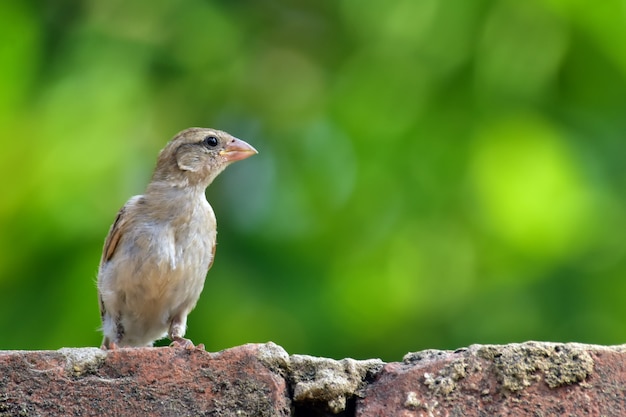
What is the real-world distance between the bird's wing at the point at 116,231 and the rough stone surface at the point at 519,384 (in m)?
2.85

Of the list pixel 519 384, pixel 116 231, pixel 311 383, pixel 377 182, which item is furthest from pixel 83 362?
pixel 377 182

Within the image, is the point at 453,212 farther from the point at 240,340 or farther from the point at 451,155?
the point at 240,340

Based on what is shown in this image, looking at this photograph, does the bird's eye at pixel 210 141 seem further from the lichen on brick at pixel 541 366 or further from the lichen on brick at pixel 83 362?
the lichen on brick at pixel 541 366

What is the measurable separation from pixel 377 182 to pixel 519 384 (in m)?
3.94

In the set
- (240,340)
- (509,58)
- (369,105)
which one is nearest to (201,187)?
(240,340)

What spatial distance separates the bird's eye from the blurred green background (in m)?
0.78

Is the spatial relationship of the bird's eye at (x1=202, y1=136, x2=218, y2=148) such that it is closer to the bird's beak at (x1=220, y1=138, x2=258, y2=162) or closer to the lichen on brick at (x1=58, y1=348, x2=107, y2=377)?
the bird's beak at (x1=220, y1=138, x2=258, y2=162)

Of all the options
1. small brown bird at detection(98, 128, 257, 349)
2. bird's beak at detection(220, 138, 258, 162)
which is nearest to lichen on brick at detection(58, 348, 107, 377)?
small brown bird at detection(98, 128, 257, 349)

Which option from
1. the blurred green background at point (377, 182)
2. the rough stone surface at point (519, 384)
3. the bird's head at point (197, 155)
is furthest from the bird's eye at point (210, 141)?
the rough stone surface at point (519, 384)

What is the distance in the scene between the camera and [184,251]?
5.44m

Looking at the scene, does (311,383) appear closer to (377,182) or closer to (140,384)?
(140,384)

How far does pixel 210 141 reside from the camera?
19.7ft

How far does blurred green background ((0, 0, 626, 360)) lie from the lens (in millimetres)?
6324

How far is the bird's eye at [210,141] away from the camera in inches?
236
